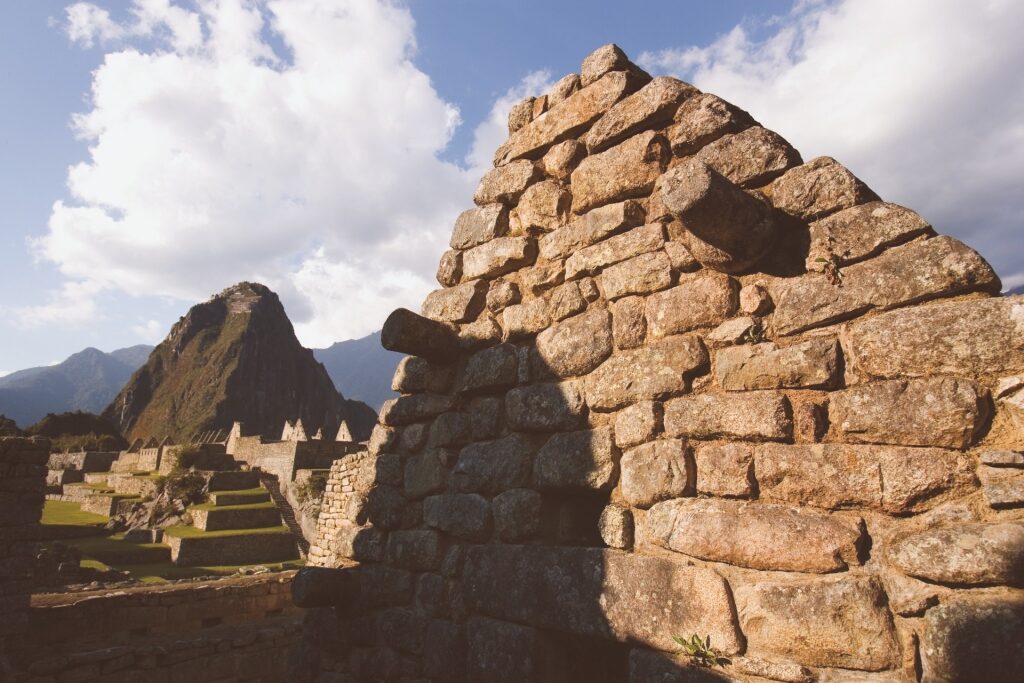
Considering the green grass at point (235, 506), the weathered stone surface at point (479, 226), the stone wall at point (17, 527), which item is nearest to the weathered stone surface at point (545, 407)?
the weathered stone surface at point (479, 226)

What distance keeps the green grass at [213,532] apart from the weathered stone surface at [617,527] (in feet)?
81.1

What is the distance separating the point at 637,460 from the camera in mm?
2730

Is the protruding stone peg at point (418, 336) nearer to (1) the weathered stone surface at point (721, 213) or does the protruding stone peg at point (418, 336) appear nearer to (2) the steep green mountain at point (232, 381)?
(1) the weathered stone surface at point (721, 213)

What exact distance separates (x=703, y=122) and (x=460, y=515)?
2543 millimetres

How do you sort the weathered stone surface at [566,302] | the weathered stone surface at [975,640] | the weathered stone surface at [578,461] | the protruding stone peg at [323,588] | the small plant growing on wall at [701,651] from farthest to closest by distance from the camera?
the protruding stone peg at [323,588] → the weathered stone surface at [566,302] → the weathered stone surface at [578,461] → the small plant growing on wall at [701,651] → the weathered stone surface at [975,640]

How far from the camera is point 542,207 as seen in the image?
3775 mm

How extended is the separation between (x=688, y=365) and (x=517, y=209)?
6.00ft

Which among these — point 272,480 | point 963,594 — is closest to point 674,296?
point 963,594

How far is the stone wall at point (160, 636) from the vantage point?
8.06 m

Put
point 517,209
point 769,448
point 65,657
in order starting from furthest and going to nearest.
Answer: point 65,657 → point 517,209 → point 769,448

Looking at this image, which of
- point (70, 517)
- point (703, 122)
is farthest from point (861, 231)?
point (70, 517)

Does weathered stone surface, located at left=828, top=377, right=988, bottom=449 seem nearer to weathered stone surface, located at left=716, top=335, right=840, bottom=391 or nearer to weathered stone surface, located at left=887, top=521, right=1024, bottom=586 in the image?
weathered stone surface, located at left=716, top=335, right=840, bottom=391

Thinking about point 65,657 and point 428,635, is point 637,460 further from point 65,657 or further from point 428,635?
point 65,657

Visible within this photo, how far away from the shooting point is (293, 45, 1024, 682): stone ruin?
1.92m
